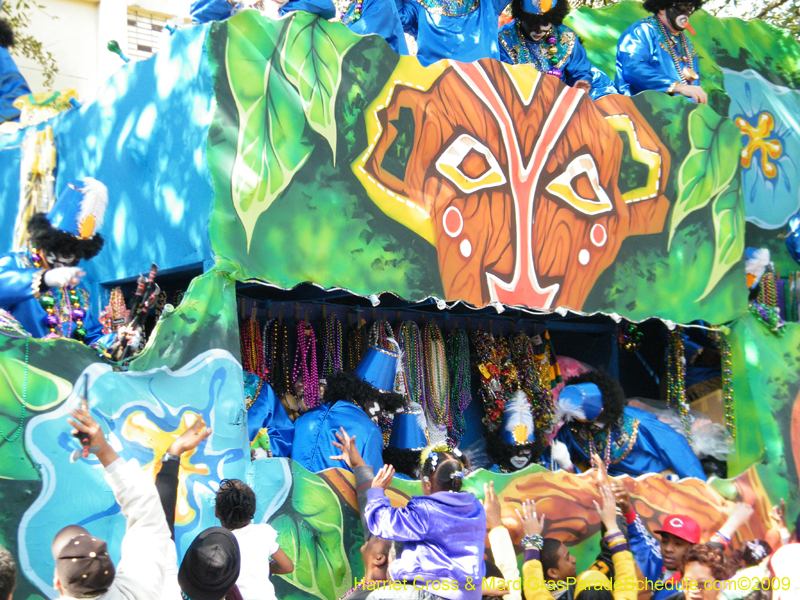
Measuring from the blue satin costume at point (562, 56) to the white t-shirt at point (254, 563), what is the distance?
4.58 m

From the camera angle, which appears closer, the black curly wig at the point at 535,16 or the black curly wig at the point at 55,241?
the black curly wig at the point at 55,241

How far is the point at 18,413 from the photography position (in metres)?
3.70

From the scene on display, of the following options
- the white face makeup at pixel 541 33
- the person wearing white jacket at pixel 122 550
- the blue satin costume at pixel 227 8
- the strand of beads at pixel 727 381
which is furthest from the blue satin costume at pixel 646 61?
the person wearing white jacket at pixel 122 550

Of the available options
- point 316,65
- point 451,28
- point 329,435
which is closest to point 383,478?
point 329,435

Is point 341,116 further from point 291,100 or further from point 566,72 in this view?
point 566,72

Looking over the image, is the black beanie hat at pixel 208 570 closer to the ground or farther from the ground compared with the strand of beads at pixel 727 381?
farther from the ground

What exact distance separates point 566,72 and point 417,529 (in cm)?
453

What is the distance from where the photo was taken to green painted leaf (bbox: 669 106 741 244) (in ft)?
21.1

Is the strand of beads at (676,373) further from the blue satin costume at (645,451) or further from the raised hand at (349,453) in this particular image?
the raised hand at (349,453)

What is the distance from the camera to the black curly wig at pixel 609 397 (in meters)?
6.16

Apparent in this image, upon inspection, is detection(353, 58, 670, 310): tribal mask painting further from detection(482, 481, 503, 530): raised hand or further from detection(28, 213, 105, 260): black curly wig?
detection(28, 213, 105, 260): black curly wig

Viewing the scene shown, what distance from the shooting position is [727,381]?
6.60 metres

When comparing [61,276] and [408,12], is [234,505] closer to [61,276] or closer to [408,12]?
[61,276]

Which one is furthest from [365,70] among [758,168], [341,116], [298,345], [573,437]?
[758,168]
